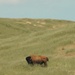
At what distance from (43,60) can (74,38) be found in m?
11.2

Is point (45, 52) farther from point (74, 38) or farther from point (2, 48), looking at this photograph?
point (2, 48)

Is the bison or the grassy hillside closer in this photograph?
the grassy hillside

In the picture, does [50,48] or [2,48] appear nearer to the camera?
[50,48]

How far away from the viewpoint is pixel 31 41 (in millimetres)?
38031

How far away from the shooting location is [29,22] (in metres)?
84.3

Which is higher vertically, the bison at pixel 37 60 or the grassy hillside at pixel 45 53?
the bison at pixel 37 60

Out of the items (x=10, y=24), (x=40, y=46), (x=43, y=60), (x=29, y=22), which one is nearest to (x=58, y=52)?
(x=40, y=46)

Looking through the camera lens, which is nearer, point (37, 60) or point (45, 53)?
point (37, 60)

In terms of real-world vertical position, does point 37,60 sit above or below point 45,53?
above

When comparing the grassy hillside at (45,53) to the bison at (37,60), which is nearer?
the grassy hillside at (45,53)

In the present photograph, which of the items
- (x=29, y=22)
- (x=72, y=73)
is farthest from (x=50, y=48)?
(x=29, y=22)

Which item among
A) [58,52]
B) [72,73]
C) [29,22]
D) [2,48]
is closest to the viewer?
[72,73]

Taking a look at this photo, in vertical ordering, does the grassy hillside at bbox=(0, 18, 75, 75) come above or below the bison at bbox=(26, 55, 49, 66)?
below

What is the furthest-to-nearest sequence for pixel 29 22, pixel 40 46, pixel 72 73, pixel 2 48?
pixel 29 22 → pixel 2 48 → pixel 40 46 → pixel 72 73
